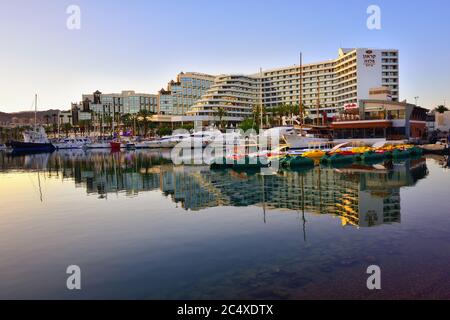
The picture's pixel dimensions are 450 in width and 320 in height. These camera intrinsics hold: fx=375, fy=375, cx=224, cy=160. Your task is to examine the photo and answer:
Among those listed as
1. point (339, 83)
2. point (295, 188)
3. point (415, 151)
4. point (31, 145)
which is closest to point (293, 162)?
point (295, 188)

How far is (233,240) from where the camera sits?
1916 cm

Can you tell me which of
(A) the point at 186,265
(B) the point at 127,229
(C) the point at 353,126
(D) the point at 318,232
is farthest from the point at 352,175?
(C) the point at 353,126

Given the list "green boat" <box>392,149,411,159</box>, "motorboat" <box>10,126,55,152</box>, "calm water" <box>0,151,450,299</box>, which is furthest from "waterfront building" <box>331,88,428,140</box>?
"motorboat" <box>10,126,55,152</box>

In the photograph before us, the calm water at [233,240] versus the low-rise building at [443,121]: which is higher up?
the low-rise building at [443,121]

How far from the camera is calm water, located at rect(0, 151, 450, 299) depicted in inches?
522

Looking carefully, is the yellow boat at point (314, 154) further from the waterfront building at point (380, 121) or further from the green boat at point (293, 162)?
the waterfront building at point (380, 121)

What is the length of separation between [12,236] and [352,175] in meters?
34.0

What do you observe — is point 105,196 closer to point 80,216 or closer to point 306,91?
point 80,216

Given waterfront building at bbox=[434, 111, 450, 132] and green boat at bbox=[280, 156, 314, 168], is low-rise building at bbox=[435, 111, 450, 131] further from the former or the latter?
green boat at bbox=[280, 156, 314, 168]

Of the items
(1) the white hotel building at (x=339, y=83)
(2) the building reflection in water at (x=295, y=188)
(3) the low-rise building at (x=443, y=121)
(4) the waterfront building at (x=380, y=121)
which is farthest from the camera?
(1) the white hotel building at (x=339, y=83)

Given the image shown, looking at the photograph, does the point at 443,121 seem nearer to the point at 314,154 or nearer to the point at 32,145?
the point at 314,154

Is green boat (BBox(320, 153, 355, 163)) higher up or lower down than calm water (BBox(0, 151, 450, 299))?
higher up

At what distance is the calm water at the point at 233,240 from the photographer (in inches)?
522

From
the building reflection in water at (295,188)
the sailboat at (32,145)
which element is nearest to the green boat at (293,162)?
the building reflection in water at (295,188)
